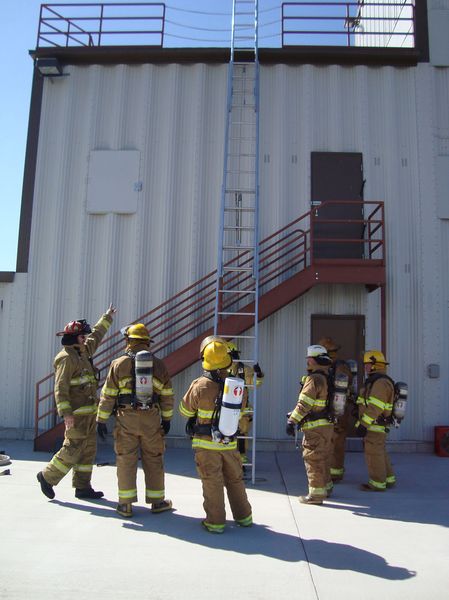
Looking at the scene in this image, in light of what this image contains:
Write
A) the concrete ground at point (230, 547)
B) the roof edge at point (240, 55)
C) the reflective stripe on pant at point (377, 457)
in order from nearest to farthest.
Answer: the concrete ground at point (230, 547) < the reflective stripe on pant at point (377, 457) < the roof edge at point (240, 55)

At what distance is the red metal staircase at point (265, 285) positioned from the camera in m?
8.91

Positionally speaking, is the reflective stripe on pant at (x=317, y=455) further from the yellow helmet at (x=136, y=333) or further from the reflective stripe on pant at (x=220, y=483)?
the yellow helmet at (x=136, y=333)

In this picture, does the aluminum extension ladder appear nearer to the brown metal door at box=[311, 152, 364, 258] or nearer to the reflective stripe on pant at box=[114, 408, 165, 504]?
the brown metal door at box=[311, 152, 364, 258]

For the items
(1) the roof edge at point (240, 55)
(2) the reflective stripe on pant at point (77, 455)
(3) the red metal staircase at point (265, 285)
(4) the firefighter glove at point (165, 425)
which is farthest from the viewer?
(1) the roof edge at point (240, 55)

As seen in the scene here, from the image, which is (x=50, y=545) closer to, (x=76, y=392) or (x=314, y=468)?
(x=76, y=392)

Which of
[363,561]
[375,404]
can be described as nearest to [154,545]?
[363,561]

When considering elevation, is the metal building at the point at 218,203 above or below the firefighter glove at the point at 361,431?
above

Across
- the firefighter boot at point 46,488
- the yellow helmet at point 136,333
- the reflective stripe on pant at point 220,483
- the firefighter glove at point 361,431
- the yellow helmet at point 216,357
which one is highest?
the yellow helmet at point 136,333

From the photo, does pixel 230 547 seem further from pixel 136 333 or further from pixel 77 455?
pixel 136 333

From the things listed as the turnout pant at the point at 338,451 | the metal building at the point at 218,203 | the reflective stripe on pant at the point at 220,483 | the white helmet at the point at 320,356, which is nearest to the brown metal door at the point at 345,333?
the metal building at the point at 218,203

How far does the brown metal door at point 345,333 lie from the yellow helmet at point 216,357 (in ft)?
16.7

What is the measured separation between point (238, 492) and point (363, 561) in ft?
4.26

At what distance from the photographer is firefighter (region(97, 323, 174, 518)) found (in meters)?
5.32

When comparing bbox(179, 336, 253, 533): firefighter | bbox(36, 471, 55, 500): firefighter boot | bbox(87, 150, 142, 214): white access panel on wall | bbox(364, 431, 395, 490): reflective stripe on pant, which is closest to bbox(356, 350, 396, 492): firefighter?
bbox(364, 431, 395, 490): reflective stripe on pant
